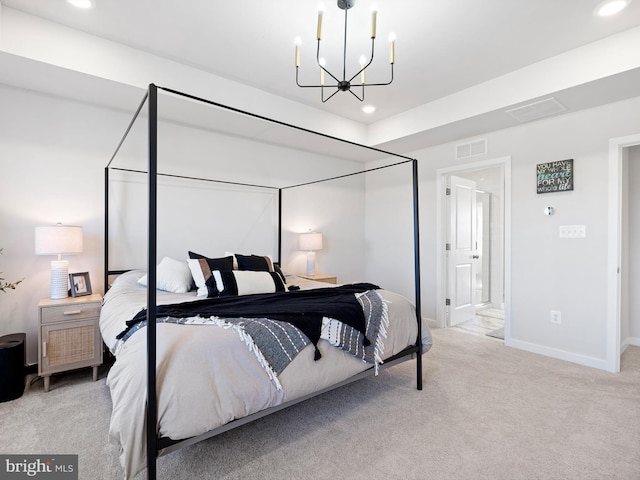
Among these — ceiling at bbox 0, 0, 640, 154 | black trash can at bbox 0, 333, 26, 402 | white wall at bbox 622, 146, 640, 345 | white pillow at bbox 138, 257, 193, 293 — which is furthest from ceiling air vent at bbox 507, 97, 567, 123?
black trash can at bbox 0, 333, 26, 402

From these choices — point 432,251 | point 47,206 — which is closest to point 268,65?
point 47,206

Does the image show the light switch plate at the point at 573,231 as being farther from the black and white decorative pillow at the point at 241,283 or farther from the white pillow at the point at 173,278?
the white pillow at the point at 173,278

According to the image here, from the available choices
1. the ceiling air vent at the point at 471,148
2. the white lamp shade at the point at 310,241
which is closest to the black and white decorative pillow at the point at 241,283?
the white lamp shade at the point at 310,241

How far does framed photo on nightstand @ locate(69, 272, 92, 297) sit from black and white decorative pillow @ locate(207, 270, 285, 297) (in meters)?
1.08

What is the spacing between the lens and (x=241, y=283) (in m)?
2.89

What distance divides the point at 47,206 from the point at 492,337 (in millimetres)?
4787

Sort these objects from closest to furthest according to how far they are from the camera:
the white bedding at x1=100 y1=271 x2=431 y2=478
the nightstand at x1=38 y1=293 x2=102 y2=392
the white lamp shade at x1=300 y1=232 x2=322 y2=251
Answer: the white bedding at x1=100 y1=271 x2=431 y2=478 < the nightstand at x1=38 y1=293 x2=102 y2=392 < the white lamp shade at x1=300 y1=232 x2=322 y2=251

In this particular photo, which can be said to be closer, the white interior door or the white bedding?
the white bedding

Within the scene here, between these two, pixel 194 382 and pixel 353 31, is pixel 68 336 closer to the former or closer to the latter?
pixel 194 382

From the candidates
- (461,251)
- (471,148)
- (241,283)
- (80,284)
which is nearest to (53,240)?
(80,284)

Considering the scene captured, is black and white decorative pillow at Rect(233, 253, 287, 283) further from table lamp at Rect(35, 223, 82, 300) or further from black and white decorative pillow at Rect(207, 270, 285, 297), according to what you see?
table lamp at Rect(35, 223, 82, 300)

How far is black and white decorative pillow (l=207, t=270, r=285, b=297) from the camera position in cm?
283

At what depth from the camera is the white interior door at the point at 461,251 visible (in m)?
4.48

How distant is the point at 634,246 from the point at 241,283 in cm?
436
